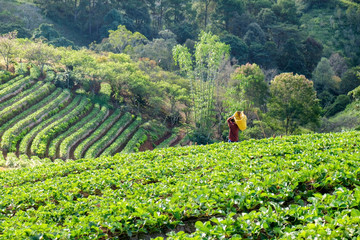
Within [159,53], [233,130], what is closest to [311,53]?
[159,53]

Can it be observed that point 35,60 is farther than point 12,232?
Yes

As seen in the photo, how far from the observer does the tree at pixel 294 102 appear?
2856cm

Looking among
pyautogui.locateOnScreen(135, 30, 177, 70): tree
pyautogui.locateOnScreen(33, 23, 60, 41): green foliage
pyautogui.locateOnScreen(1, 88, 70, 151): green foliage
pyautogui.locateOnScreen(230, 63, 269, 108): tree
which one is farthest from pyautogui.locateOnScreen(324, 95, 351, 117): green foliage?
pyautogui.locateOnScreen(33, 23, 60, 41): green foliage

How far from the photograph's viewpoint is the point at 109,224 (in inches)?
239

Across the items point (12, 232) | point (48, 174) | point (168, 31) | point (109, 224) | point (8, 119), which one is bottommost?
point (8, 119)

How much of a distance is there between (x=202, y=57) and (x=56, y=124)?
48.6 ft

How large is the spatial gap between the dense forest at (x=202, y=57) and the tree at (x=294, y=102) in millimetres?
81

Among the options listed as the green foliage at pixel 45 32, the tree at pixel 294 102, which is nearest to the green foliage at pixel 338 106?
the tree at pixel 294 102

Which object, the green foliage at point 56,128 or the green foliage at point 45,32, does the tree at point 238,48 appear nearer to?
the green foliage at point 45,32

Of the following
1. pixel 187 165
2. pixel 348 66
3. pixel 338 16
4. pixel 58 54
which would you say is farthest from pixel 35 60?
pixel 338 16

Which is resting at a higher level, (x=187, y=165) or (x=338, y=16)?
(x=338, y=16)

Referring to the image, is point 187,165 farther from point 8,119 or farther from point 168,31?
point 168,31

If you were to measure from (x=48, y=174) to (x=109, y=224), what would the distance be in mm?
7110

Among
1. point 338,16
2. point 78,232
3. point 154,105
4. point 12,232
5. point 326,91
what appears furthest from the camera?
point 338,16
